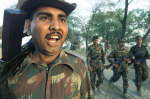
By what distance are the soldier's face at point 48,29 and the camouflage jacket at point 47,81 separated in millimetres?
143

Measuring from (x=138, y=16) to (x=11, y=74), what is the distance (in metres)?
27.1

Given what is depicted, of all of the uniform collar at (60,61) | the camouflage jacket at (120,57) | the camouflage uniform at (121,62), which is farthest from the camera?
the camouflage jacket at (120,57)

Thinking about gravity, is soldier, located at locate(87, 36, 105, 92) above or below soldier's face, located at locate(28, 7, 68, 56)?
below

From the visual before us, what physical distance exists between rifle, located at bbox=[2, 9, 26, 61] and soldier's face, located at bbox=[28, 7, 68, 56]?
0.09 m

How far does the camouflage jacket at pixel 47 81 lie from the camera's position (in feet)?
3.62

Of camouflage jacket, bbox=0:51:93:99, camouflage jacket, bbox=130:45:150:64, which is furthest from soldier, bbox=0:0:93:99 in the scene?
camouflage jacket, bbox=130:45:150:64

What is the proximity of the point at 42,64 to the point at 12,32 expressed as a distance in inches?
12.8

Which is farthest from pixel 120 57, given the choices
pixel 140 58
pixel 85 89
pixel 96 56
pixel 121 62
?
pixel 85 89

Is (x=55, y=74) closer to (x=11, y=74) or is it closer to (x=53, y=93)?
(x=53, y=93)

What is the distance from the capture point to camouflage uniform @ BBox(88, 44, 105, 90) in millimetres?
5500

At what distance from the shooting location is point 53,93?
1143mm

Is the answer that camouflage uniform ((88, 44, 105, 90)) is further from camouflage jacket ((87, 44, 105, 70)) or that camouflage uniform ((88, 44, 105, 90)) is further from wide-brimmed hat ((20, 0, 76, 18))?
wide-brimmed hat ((20, 0, 76, 18))

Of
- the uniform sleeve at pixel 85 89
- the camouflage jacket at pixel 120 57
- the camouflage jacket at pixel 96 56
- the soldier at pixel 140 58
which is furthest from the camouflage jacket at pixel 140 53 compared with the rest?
the uniform sleeve at pixel 85 89

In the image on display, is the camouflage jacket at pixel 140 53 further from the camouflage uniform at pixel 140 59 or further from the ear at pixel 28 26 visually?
the ear at pixel 28 26
